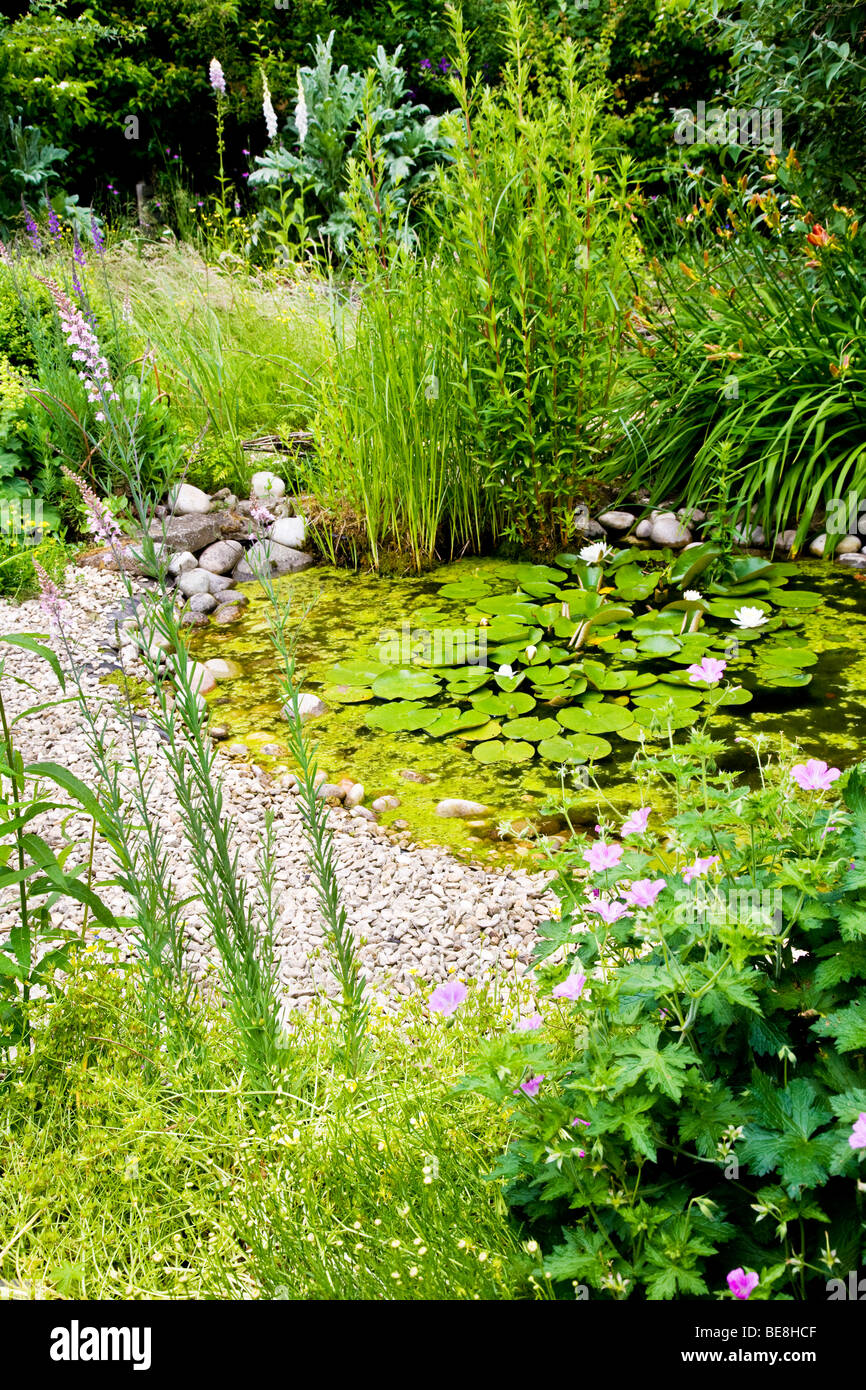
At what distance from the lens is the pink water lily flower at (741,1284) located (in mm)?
1068

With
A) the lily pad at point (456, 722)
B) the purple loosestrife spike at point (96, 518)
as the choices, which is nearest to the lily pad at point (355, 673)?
the lily pad at point (456, 722)

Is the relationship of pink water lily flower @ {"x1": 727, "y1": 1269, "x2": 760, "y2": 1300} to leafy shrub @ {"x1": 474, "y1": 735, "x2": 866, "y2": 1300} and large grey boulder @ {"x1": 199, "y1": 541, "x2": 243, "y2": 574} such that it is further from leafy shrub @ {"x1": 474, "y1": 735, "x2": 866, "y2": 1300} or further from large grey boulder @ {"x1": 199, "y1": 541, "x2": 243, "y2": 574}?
large grey boulder @ {"x1": 199, "y1": 541, "x2": 243, "y2": 574}

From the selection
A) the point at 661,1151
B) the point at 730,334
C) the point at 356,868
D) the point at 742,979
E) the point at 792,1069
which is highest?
the point at 730,334

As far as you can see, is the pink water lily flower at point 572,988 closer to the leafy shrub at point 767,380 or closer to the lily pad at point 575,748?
the lily pad at point 575,748

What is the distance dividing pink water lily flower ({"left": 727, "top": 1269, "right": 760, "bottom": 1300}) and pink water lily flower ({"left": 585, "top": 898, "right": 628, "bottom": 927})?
430 mm

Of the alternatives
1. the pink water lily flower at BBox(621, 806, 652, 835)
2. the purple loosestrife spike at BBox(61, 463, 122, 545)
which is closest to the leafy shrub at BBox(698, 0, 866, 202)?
the purple loosestrife spike at BBox(61, 463, 122, 545)

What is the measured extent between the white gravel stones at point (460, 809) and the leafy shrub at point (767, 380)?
2041mm

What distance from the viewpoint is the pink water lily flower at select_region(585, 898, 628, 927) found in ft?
4.50

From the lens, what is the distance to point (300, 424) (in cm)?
562

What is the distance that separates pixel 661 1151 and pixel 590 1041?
193 mm

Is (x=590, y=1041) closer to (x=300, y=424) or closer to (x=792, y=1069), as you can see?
(x=792, y=1069)

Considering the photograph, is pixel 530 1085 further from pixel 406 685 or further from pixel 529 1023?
pixel 406 685

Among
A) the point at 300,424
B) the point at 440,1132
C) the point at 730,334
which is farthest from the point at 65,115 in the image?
the point at 440,1132

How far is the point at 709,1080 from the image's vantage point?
1266 mm
